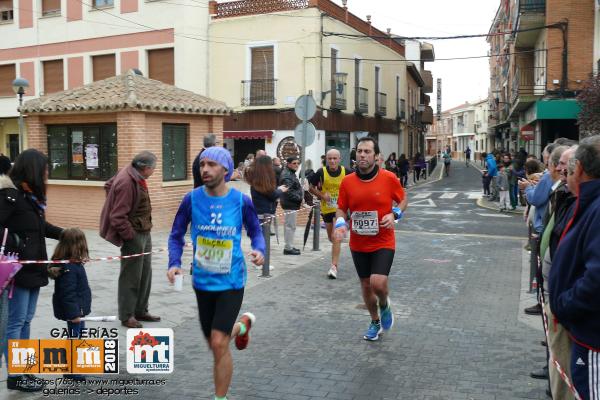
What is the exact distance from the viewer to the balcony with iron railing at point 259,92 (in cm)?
2628

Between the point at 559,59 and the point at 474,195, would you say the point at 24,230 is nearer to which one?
the point at 559,59

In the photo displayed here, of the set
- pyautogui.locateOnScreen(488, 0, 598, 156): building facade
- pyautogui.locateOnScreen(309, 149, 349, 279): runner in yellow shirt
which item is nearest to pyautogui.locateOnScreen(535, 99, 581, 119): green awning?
pyautogui.locateOnScreen(488, 0, 598, 156): building facade

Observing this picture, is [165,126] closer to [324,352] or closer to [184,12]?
[324,352]

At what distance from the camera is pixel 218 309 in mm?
4453

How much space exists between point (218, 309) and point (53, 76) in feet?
94.2

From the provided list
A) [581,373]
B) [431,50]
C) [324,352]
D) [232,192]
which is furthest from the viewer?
[431,50]

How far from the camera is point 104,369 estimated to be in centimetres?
531

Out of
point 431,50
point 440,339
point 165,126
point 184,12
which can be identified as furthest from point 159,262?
point 431,50

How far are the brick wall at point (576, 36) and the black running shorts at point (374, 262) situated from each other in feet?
63.4

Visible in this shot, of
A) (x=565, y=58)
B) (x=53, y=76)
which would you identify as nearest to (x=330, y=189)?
(x=565, y=58)

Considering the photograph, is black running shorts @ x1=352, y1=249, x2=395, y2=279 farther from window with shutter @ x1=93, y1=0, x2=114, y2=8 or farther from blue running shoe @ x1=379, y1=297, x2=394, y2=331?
window with shutter @ x1=93, y1=0, x2=114, y2=8

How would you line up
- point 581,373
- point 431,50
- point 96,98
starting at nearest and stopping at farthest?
1. point 581,373
2. point 96,98
3. point 431,50

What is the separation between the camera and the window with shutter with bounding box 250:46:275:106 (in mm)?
26359

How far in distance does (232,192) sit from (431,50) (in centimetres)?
5509
